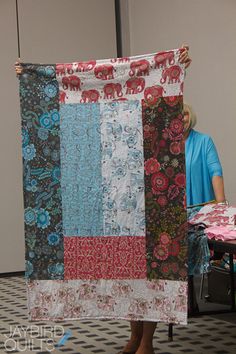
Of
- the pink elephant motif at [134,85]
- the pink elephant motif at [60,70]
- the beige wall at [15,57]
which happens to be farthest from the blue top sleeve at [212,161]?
the beige wall at [15,57]

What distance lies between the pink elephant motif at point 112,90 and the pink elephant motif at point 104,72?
0.14ft

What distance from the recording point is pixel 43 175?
170 inches

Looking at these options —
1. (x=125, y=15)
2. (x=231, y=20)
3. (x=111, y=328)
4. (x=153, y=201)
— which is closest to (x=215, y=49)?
(x=231, y=20)

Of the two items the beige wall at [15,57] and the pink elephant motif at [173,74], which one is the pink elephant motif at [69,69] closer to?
the pink elephant motif at [173,74]

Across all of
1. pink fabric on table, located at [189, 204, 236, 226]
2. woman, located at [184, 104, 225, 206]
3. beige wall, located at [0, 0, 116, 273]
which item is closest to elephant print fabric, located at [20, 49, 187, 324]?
pink fabric on table, located at [189, 204, 236, 226]

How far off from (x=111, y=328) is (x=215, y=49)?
2933 mm

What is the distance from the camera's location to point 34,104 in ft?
14.2

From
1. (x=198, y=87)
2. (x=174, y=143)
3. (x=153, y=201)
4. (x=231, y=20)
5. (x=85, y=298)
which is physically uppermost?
(x=231, y=20)

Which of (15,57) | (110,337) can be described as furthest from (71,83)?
(15,57)

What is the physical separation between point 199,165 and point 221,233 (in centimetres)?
142

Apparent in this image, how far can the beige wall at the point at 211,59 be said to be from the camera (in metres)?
7.04

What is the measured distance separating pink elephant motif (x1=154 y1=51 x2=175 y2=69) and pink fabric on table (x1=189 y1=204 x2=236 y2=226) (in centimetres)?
95

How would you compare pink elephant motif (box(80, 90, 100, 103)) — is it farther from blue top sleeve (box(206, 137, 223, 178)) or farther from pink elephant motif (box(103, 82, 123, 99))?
blue top sleeve (box(206, 137, 223, 178))

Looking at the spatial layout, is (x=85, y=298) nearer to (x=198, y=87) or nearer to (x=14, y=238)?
(x=198, y=87)
